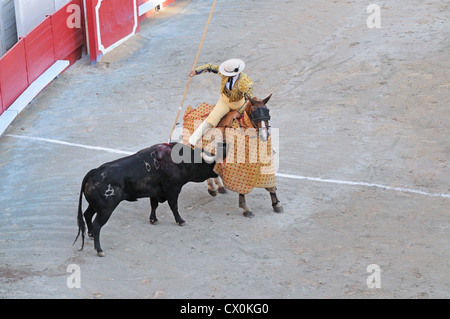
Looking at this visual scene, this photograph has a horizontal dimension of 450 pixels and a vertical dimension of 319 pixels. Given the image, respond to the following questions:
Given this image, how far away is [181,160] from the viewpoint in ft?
26.7

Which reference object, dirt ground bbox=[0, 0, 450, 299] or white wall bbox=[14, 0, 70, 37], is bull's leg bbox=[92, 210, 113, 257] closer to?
dirt ground bbox=[0, 0, 450, 299]

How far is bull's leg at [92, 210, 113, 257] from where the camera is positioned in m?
7.53

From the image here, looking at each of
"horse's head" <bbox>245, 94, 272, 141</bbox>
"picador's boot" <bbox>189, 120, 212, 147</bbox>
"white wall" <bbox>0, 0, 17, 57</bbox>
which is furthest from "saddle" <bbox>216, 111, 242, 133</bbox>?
"white wall" <bbox>0, 0, 17, 57</bbox>

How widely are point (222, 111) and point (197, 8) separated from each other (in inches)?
318

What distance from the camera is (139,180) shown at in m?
7.73

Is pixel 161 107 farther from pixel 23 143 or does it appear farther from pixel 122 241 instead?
pixel 122 241

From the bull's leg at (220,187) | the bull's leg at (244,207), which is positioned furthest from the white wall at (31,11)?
the bull's leg at (244,207)

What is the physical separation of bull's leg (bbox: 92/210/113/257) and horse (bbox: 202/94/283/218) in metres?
1.62

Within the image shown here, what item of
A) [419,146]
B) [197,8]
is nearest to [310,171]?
[419,146]

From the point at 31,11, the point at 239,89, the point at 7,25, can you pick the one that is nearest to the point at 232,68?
the point at 239,89

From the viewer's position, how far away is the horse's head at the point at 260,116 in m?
7.91

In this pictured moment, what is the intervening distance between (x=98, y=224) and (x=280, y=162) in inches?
121

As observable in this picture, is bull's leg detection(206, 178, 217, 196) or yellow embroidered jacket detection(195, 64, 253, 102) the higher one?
yellow embroidered jacket detection(195, 64, 253, 102)

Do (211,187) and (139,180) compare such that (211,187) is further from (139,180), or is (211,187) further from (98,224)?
(98,224)
